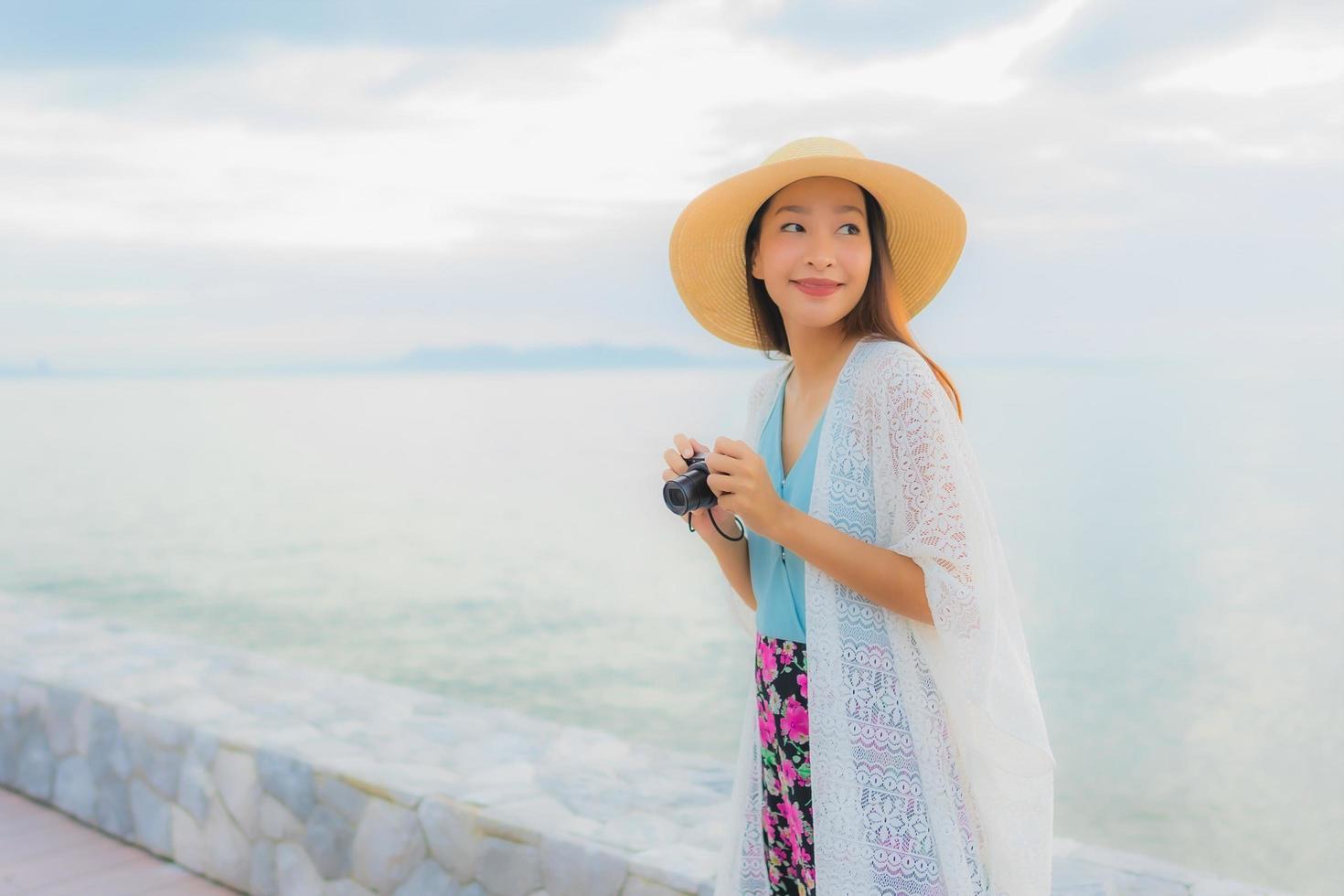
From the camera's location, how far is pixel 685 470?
138cm

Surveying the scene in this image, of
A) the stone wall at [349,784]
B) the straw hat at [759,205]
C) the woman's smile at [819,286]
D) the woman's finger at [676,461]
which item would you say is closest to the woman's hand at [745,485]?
the woman's finger at [676,461]

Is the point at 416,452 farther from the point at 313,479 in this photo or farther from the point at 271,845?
the point at 271,845

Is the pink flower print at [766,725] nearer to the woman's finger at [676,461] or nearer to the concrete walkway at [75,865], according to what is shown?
the woman's finger at [676,461]

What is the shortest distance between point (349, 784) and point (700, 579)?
27.1 ft

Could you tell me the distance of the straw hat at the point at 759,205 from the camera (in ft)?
4.39

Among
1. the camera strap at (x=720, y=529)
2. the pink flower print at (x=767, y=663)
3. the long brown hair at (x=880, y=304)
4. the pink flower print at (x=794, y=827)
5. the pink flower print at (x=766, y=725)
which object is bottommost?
the pink flower print at (x=794, y=827)

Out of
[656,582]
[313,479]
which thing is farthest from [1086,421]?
[313,479]

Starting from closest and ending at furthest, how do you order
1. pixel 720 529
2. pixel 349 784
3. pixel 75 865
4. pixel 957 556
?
pixel 957 556 → pixel 720 529 → pixel 349 784 → pixel 75 865

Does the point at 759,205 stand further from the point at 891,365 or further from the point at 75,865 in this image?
the point at 75,865

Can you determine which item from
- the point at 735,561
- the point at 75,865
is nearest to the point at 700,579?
the point at 75,865

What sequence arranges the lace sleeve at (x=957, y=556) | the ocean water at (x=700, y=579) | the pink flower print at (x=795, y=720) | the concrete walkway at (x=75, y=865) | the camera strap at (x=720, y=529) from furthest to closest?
the ocean water at (x=700, y=579), the concrete walkway at (x=75, y=865), the camera strap at (x=720, y=529), the pink flower print at (x=795, y=720), the lace sleeve at (x=957, y=556)

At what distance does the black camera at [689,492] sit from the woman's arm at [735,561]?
152 millimetres

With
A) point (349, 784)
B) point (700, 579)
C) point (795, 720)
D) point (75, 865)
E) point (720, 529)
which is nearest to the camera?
point (795, 720)

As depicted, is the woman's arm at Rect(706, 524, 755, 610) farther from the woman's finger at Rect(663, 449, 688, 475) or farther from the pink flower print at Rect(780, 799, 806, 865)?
the pink flower print at Rect(780, 799, 806, 865)
